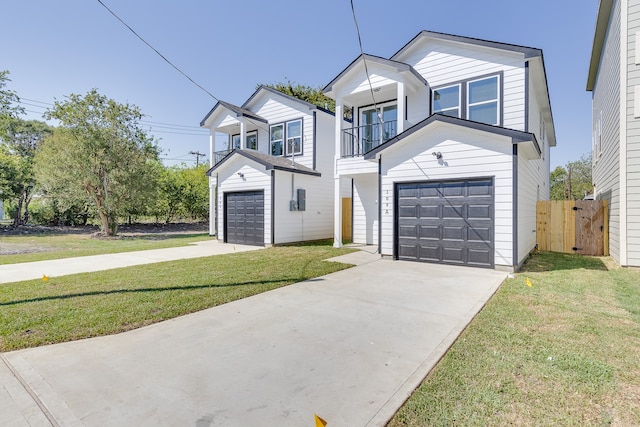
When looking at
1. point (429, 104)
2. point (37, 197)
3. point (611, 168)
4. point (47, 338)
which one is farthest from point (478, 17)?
point (37, 197)

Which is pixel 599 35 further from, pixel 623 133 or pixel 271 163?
pixel 271 163

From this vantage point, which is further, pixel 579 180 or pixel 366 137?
pixel 579 180

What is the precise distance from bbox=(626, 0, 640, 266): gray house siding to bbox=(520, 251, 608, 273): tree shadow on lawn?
2.83 feet

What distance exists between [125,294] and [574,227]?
13.3 meters

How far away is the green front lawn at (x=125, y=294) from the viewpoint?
3.84m

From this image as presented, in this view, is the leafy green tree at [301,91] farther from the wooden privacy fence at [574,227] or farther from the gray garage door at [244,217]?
the wooden privacy fence at [574,227]

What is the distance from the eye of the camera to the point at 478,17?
431 inches

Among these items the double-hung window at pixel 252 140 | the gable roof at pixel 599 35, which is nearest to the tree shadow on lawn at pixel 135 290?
the double-hung window at pixel 252 140

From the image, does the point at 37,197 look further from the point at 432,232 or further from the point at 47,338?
the point at 432,232

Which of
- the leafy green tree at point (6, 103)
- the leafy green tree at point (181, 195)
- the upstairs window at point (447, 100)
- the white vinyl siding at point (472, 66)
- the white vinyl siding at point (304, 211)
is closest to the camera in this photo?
the white vinyl siding at point (472, 66)

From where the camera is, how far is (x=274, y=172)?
12.2 metres

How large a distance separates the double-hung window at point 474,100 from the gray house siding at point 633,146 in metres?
2.93

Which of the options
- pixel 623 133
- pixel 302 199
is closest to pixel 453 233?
pixel 623 133

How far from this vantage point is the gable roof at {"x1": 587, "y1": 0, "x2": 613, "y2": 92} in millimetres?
9898
